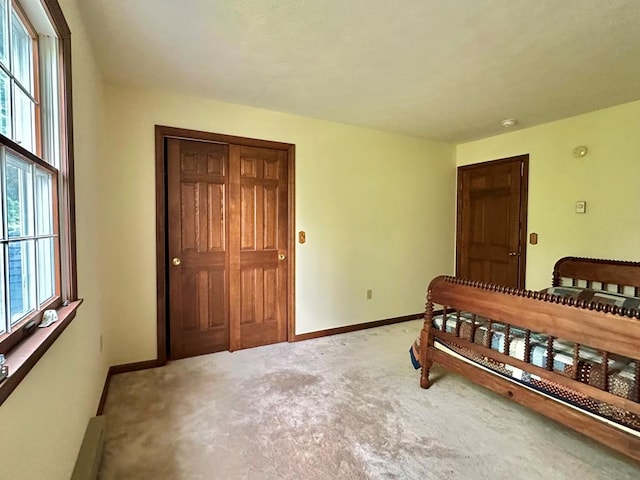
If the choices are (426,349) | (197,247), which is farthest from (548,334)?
(197,247)

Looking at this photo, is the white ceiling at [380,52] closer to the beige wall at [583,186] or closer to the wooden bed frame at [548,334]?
the beige wall at [583,186]

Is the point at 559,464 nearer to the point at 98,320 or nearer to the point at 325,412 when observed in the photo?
the point at 325,412

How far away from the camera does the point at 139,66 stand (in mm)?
2363

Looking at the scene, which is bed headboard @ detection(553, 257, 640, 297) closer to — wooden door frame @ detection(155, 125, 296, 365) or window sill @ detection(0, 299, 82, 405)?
wooden door frame @ detection(155, 125, 296, 365)

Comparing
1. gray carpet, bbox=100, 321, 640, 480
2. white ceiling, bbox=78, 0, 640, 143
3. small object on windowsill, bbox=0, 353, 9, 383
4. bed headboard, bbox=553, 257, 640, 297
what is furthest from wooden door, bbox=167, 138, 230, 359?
bed headboard, bbox=553, 257, 640, 297

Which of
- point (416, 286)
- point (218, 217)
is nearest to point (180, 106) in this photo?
point (218, 217)

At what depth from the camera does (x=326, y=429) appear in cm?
199

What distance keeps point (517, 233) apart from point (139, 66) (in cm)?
408

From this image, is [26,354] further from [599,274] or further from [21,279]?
[599,274]

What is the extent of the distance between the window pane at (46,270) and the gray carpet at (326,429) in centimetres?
97

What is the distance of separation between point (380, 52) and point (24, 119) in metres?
1.90

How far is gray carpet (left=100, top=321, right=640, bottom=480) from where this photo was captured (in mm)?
1678

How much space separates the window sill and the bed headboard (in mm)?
3878

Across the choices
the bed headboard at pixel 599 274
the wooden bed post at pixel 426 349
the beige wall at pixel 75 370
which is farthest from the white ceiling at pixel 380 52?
the wooden bed post at pixel 426 349
